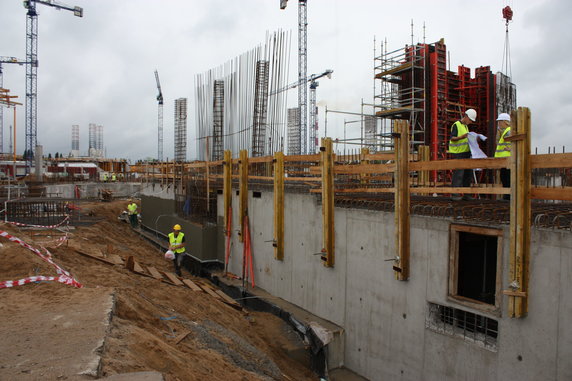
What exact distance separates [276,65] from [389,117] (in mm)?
9891

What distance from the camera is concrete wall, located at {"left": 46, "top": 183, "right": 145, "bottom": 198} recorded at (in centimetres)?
3225

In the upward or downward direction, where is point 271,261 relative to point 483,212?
downward

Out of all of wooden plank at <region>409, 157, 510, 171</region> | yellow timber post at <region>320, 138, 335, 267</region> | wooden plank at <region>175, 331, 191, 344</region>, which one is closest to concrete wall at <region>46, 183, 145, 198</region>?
yellow timber post at <region>320, 138, 335, 267</region>

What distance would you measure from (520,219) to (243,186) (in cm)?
787

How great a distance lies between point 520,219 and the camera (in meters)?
5.13

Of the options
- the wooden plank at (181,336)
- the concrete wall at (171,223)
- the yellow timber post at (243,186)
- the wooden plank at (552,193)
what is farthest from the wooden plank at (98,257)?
the wooden plank at (552,193)

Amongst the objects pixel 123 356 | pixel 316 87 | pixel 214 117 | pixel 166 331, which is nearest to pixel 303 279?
pixel 166 331

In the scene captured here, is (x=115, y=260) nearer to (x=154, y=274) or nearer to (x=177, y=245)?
(x=154, y=274)

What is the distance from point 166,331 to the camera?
6.18 meters

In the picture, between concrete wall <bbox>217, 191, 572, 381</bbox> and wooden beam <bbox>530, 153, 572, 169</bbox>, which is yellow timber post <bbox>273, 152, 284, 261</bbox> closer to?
concrete wall <bbox>217, 191, 572, 381</bbox>

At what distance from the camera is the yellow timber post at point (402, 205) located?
22.0 ft

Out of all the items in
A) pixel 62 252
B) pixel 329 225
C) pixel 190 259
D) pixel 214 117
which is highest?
pixel 214 117

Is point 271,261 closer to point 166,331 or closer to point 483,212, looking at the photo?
point 166,331

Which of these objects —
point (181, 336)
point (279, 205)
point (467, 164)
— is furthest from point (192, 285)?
point (467, 164)
